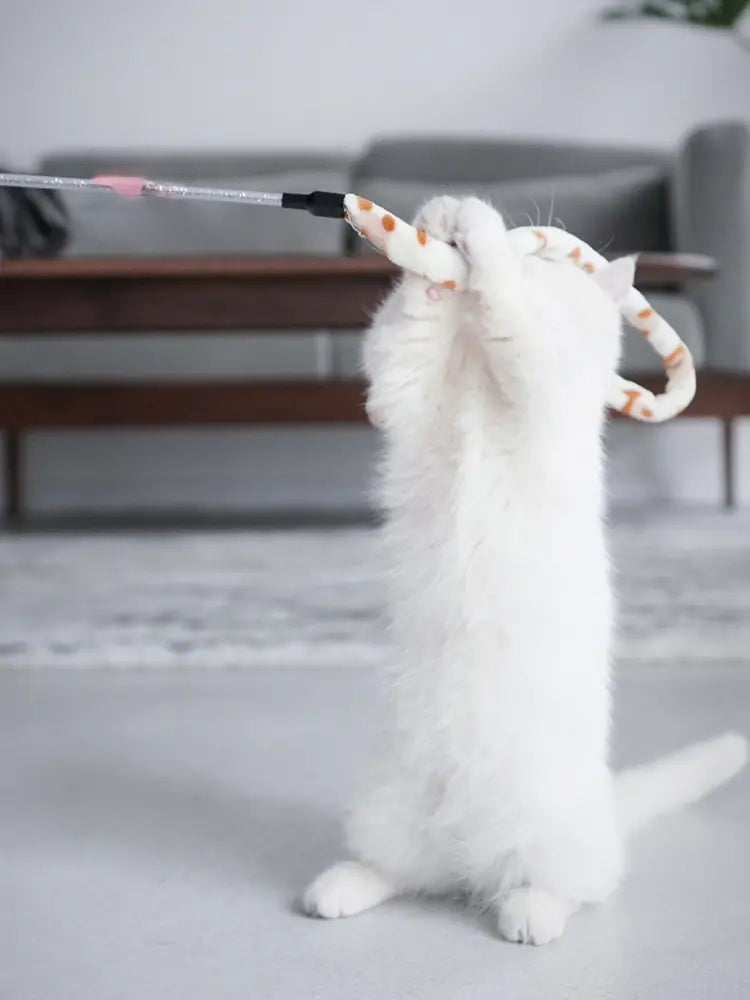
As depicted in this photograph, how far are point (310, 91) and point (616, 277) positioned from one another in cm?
318

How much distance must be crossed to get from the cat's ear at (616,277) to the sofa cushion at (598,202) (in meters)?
2.42

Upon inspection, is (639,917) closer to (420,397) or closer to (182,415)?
(420,397)

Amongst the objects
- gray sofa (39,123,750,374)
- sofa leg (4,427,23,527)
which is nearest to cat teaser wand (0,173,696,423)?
gray sofa (39,123,750,374)

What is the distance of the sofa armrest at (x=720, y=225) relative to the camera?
3.05 meters

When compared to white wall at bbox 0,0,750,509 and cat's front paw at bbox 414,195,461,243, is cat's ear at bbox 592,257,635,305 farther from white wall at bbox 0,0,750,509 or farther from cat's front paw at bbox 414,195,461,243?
white wall at bbox 0,0,750,509

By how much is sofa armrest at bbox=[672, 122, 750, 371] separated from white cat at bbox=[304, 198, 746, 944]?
2.28 metres

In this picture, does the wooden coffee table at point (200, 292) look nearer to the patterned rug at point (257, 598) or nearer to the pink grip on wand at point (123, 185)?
the patterned rug at point (257, 598)

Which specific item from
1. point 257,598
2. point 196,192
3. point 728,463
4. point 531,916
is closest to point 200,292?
point 257,598

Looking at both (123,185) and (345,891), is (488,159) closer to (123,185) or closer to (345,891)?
(123,185)

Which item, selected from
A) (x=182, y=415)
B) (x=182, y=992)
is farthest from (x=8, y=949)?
(x=182, y=415)

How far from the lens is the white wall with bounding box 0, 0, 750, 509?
3729mm

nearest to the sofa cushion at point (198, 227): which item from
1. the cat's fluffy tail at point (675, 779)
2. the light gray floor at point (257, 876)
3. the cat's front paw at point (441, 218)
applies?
the light gray floor at point (257, 876)

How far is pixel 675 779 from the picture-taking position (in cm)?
112

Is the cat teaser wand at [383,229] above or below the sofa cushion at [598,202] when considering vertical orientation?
below
